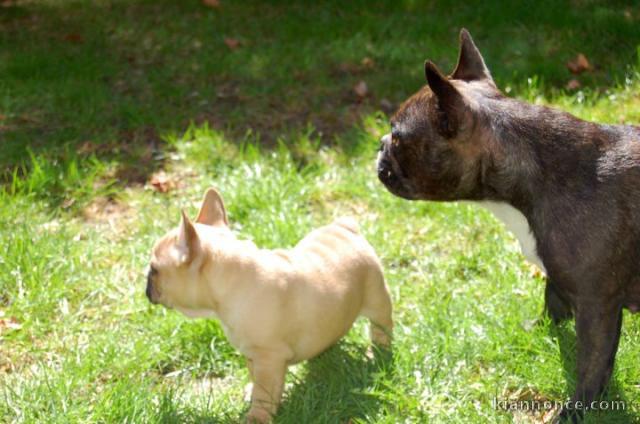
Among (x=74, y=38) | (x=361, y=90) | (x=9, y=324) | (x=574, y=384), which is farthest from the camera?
(x=74, y=38)

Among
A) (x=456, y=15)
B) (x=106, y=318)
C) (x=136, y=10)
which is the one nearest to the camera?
(x=106, y=318)

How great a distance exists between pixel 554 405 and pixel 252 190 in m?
2.55

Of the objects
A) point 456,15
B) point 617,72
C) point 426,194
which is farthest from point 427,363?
point 456,15

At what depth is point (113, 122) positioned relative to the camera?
266 inches

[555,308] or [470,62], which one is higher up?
[470,62]

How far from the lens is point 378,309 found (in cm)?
400

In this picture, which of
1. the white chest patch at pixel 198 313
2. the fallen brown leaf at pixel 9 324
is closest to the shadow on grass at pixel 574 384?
the white chest patch at pixel 198 313

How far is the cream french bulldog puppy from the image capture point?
Answer: 3.60 metres

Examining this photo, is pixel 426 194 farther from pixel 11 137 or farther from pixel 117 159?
pixel 11 137

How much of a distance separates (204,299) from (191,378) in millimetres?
585

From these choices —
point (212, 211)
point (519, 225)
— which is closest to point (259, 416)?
point (212, 211)

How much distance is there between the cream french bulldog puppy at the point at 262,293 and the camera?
3.60 m

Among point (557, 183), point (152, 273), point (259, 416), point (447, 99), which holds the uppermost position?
point (447, 99)

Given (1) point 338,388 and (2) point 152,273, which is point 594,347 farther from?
(2) point 152,273
